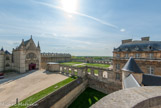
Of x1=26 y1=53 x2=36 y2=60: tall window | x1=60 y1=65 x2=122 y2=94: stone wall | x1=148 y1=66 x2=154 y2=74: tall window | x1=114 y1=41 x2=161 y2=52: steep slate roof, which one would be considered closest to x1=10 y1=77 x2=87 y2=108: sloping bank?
x1=60 y1=65 x2=122 y2=94: stone wall

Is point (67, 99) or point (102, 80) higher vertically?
point (102, 80)

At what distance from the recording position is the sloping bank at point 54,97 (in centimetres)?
807

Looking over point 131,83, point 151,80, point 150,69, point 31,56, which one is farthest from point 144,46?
point 31,56

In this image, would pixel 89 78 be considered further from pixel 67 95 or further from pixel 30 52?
pixel 30 52

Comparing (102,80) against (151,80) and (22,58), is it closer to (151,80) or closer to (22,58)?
(151,80)

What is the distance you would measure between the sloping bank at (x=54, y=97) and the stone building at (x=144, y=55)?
1000 centimetres

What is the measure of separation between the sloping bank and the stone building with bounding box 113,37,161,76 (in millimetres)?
10002

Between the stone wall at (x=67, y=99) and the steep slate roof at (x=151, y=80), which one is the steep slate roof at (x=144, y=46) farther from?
the stone wall at (x=67, y=99)

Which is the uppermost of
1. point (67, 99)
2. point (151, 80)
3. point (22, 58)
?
point (22, 58)

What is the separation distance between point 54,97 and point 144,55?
55.7ft

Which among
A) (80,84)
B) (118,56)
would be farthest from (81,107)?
(118,56)

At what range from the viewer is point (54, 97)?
32.4 feet

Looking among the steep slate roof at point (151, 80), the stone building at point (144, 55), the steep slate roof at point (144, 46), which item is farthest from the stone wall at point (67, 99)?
the steep slate roof at point (144, 46)

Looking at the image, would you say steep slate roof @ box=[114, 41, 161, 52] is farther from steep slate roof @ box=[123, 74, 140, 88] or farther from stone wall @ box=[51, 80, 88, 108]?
stone wall @ box=[51, 80, 88, 108]
